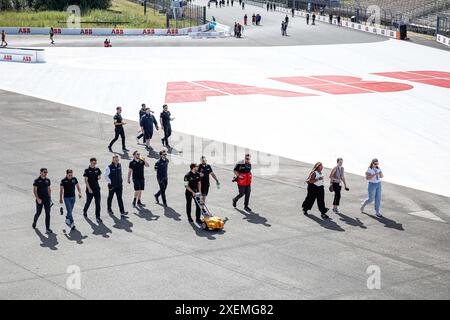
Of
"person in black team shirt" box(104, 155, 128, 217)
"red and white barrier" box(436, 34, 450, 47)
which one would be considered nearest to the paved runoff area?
"person in black team shirt" box(104, 155, 128, 217)

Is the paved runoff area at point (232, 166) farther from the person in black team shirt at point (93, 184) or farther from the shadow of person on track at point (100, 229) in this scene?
the person in black team shirt at point (93, 184)

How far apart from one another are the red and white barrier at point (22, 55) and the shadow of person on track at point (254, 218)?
31212 millimetres

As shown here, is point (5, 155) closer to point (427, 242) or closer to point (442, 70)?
point (427, 242)

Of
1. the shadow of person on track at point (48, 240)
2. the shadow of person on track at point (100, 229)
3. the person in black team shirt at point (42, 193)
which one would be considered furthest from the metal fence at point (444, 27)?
the shadow of person on track at point (48, 240)

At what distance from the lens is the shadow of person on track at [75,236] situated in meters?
17.3

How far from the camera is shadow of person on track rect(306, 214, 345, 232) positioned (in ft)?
62.4

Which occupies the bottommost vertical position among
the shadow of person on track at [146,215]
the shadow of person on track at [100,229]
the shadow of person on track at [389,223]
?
the shadow of person on track at [389,223]

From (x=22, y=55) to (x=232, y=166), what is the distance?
26.6 meters

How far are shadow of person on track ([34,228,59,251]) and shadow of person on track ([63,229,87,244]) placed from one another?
28 centimetres

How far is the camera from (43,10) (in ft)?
270

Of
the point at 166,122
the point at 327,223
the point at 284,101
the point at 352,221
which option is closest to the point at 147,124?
the point at 166,122

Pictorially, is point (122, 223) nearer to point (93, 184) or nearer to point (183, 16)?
point (93, 184)

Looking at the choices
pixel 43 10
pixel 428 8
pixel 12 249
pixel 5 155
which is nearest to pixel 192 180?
pixel 12 249

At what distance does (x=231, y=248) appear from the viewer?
56.0 feet
